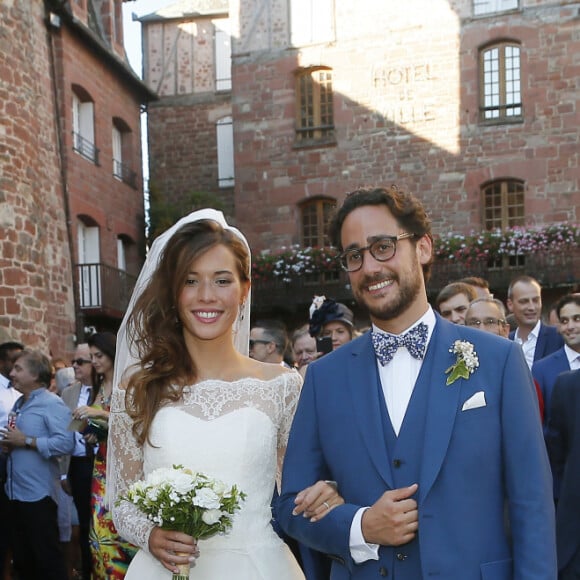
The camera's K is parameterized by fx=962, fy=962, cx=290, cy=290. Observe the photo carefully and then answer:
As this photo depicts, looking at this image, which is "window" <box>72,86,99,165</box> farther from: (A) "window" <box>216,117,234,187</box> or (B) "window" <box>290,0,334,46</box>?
(A) "window" <box>216,117,234,187</box>

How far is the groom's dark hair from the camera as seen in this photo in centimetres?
339

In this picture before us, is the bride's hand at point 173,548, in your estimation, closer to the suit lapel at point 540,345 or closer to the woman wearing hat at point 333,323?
the woman wearing hat at point 333,323

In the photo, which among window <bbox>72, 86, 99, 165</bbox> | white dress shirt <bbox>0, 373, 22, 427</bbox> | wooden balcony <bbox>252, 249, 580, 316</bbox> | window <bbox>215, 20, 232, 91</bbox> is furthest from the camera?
window <bbox>215, 20, 232, 91</bbox>

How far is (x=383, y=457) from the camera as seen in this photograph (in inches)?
126

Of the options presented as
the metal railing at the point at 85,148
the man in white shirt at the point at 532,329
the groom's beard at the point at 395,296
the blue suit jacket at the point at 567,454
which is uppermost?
the metal railing at the point at 85,148

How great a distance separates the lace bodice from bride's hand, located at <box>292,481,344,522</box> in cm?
95

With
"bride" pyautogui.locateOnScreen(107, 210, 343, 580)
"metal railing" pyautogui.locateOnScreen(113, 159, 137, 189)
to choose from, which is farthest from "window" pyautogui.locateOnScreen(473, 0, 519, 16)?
"bride" pyautogui.locateOnScreen(107, 210, 343, 580)

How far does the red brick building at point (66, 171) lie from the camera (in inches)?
645

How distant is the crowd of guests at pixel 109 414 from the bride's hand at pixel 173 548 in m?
0.71

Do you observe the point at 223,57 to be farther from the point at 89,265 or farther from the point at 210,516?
the point at 210,516

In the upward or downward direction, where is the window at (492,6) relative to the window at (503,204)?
upward

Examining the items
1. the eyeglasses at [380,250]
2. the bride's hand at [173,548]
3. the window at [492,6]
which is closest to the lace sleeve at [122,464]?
the bride's hand at [173,548]

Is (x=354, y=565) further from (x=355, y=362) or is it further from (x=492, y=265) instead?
A: (x=492, y=265)

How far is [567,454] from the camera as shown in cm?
531
